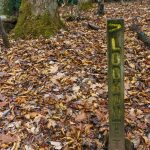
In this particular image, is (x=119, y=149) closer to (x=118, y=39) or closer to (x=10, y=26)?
(x=118, y=39)

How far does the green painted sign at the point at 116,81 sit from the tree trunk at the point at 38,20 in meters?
4.72

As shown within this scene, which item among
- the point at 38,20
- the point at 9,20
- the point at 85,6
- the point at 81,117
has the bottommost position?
the point at 81,117

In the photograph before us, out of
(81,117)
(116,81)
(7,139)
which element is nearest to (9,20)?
(81,117)

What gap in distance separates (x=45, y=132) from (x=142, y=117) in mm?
1532

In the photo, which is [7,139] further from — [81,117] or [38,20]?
[38,20]

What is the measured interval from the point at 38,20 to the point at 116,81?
5.23 m

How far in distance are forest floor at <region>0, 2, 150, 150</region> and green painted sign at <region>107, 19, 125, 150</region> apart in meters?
0.46

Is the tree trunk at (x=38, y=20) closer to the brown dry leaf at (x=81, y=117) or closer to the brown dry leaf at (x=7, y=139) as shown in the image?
the brown dry leaf at (x=81, y=117)

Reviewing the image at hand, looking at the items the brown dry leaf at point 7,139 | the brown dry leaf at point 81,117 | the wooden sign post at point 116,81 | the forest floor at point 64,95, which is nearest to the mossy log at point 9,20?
the forest floor at point 64,95

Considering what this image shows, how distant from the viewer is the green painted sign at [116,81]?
12.0 feet

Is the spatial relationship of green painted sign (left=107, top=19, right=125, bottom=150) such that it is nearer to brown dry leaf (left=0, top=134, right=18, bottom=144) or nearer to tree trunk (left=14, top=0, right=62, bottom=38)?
brown dry leaf (left=0, top=134, right=18, bottom=144)

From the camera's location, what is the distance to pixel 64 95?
5.62 meters

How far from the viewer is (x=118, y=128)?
162 inches

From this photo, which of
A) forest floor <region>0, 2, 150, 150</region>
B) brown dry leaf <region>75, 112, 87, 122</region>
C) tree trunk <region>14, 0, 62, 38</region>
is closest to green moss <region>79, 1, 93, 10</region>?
tree trunk <region>14, 0, 62, 38</region>
